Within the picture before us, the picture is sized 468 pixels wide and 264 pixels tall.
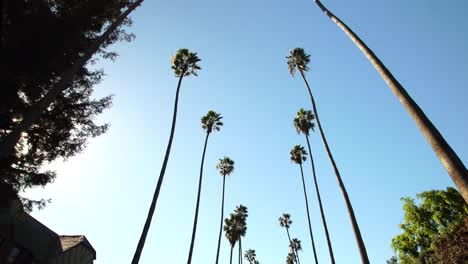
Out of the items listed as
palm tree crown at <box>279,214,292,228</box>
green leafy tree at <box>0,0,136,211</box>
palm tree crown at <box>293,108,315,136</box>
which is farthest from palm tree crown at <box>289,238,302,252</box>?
green leafy tree at <box>0,0,136,211</box>

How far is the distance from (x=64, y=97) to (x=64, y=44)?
146 inches

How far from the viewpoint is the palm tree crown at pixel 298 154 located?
5122cm

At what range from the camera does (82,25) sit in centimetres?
1692

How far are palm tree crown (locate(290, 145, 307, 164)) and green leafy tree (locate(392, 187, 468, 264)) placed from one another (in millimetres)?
16743

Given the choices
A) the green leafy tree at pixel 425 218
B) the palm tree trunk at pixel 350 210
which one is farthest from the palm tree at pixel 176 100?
the green leafy tree at pixel 425 218

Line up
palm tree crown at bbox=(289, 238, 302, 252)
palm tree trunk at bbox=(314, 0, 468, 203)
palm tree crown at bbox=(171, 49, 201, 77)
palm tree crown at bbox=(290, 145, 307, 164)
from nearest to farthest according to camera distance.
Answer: palm tree trunk at bbox=(314, 0, 468, 203), palm tree crown at bbox=(171, 49, 201, 77), palm tree crown at bbox=(290, 145, 307, 164), palm tree crown at bbox=(289, 238, 302, 252)

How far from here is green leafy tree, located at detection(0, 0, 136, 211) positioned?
1448cm

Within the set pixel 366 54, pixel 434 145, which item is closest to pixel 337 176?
pixel 366 54

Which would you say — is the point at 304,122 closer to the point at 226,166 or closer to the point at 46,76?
the point at 226,166

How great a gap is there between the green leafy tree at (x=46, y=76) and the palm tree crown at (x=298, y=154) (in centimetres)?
3669

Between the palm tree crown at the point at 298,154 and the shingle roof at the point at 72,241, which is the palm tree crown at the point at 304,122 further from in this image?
the shingle roof at the point at 72,241

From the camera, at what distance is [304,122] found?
45.0m

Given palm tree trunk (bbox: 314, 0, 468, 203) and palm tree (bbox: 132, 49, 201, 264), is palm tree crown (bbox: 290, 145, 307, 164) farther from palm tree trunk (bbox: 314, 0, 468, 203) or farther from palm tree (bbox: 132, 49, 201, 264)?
palm tree trunk (bbox: 314, 0, 468, 203)

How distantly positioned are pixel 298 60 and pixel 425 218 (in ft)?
97.4
